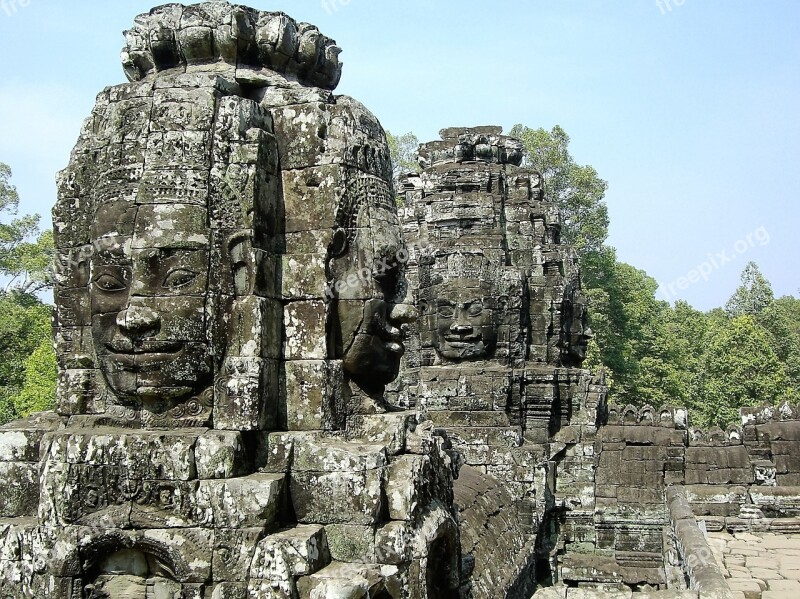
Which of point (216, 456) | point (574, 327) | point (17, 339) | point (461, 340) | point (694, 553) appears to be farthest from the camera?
point (17, 339)

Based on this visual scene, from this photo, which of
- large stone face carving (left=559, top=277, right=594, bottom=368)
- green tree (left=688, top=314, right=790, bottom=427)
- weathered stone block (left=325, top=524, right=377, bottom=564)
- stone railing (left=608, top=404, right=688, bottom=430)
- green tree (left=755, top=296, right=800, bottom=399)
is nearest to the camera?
weathered stone block (left=325, top=524, right=377, bottom=564)

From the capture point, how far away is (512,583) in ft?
23.0

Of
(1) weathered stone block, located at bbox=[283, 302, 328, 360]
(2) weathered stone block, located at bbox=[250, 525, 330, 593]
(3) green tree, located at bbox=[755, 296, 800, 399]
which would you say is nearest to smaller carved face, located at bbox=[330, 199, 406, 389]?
(1) weathered stone block, located at bbox=[283, 302, 328, 360]

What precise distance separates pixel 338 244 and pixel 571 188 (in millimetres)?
27965

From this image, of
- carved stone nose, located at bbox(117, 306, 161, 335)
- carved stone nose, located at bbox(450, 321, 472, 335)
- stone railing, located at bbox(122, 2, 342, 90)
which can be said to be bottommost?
carved stone nose, located at bbox(117, 306, 161, 335)

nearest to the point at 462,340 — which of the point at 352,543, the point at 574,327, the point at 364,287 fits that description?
the point at 574,327

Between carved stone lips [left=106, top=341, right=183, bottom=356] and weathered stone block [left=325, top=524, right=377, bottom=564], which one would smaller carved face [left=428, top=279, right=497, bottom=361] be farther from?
carved stone lips [left=106, top=341, right=183, bottom=356]

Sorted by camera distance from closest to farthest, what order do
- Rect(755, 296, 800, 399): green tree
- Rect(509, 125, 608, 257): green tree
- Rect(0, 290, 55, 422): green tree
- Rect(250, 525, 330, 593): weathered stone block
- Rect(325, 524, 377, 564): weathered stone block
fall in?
Rect(250, 525, 330, 593): weathered stone block, Rect(325, 524, 377, 564): weathered stone block, Rect(0, 290, 55, 422): green tree, Rect(755, 296, 800, 399): green tree, Rect(509, 125, 608, 257): green tree

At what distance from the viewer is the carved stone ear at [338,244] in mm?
4891

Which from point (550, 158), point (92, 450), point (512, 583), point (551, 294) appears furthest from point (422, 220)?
point (550, 158)

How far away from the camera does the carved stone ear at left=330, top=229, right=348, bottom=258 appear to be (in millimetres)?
4891

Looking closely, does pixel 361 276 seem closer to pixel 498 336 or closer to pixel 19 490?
pixel 19 490

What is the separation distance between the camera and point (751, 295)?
36.9 metres

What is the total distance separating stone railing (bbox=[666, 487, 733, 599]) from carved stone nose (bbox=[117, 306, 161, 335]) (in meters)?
4.77
